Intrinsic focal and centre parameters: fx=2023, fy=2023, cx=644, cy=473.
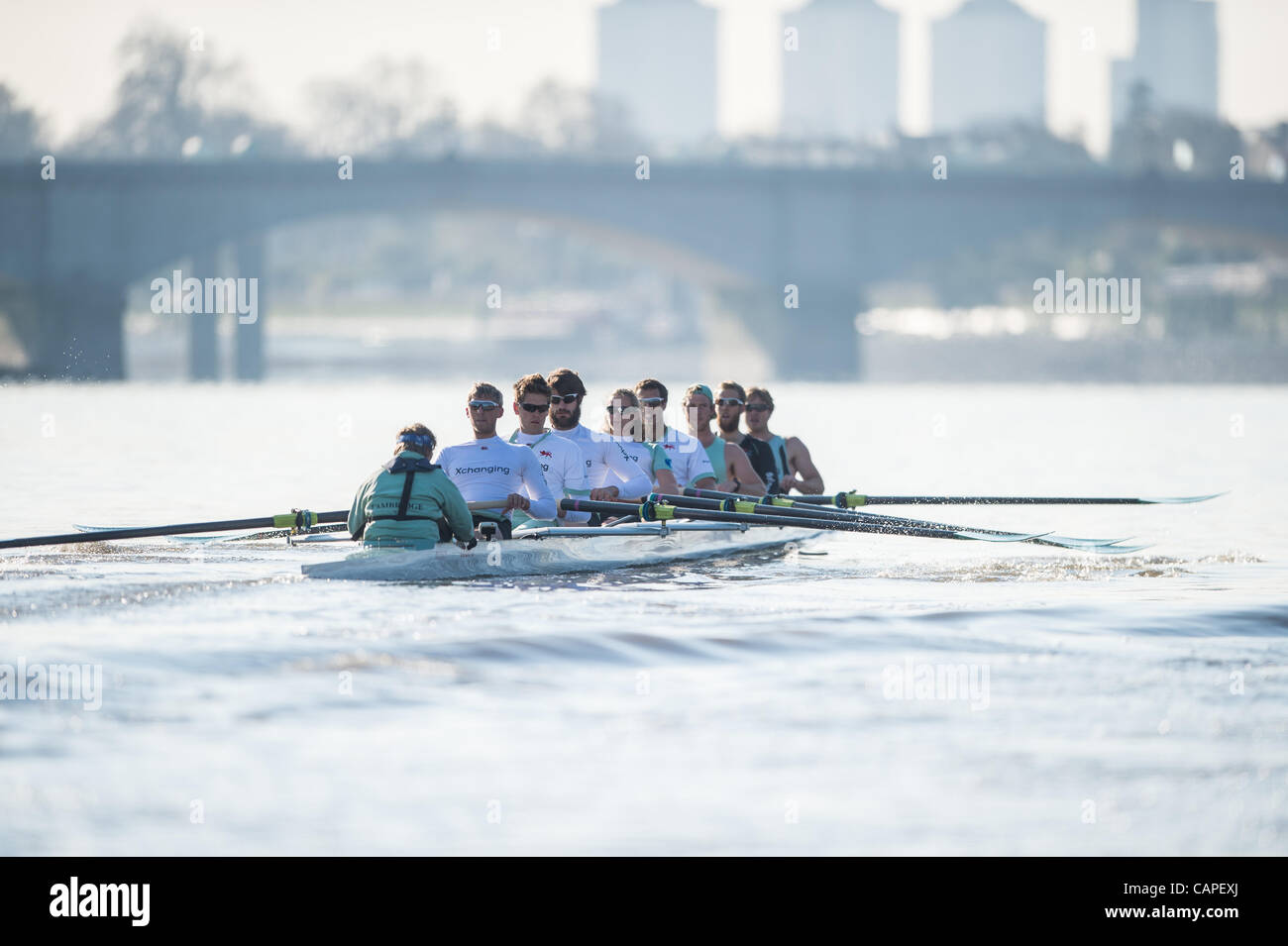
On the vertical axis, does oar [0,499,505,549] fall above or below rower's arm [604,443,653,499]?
below

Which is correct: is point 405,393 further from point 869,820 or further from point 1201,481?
point 869,820

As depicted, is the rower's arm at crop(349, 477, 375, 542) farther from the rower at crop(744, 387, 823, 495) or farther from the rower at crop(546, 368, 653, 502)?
the rower at crop(744, 387, 823, 495)

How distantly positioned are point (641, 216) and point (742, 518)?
53.2m

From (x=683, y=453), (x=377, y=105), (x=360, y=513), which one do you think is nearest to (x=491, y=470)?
(x=360, y=513)

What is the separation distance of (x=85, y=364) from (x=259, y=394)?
5.39m

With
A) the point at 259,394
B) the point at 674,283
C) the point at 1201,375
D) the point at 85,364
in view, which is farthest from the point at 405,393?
the point at 674,283

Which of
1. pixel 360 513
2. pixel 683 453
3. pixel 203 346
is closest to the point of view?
pixel 360 513

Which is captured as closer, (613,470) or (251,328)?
(613,470)

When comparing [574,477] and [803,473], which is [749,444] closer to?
[803,473]

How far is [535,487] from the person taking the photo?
46.5ft

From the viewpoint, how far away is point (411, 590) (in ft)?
44.9

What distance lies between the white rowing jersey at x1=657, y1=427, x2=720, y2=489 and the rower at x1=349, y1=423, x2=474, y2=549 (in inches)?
118

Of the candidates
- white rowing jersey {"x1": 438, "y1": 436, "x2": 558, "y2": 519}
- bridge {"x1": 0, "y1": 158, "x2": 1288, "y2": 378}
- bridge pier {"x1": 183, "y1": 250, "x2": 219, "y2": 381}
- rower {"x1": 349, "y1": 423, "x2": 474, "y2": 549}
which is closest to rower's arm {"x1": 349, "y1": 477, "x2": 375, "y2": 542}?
rower {"x1": 349, "y1": 423, "x2": 474, "y2": 549}

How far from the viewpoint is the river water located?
26.2ft
